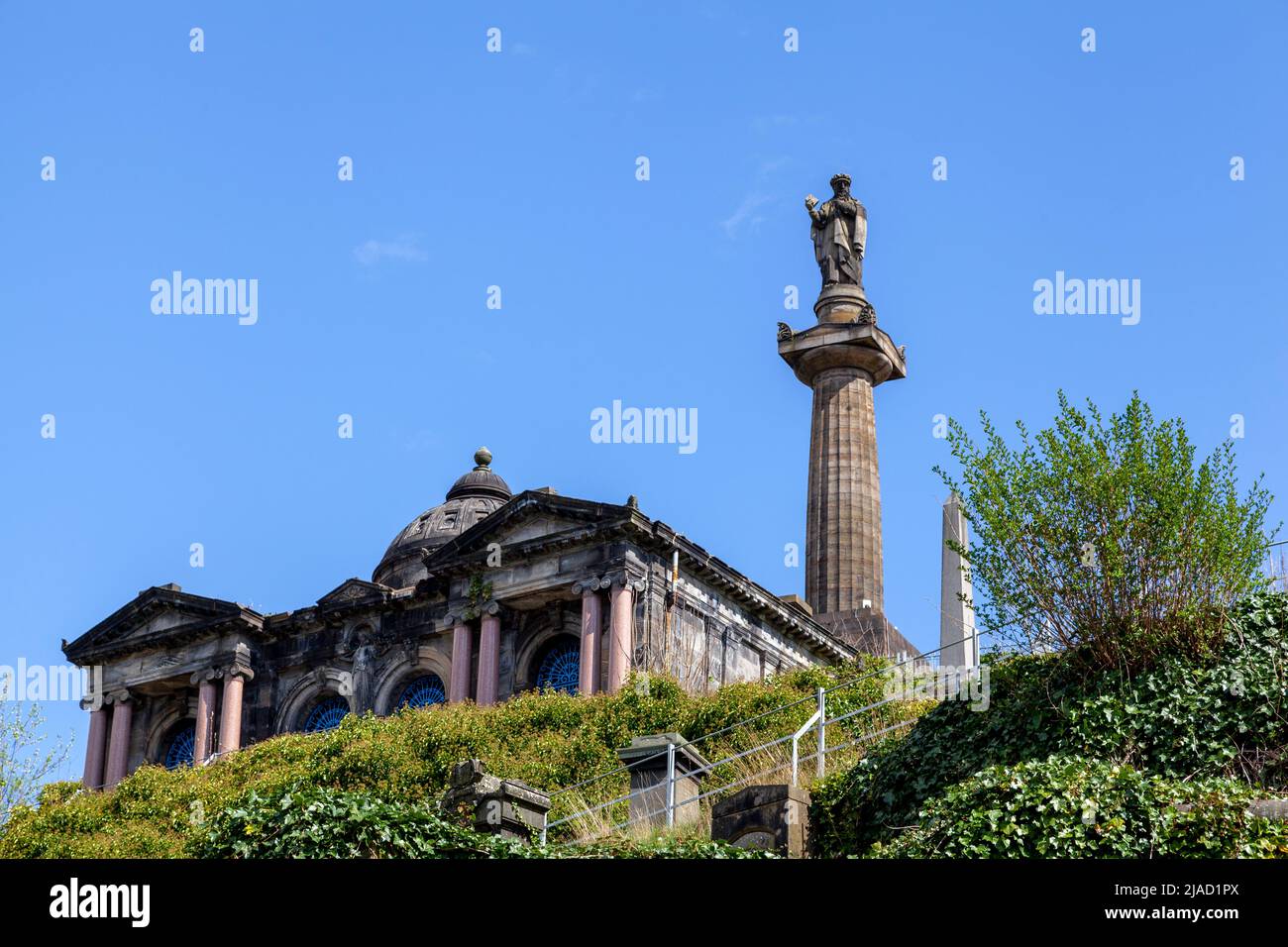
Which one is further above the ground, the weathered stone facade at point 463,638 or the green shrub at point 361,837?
the weathered stone facade at point 463,638

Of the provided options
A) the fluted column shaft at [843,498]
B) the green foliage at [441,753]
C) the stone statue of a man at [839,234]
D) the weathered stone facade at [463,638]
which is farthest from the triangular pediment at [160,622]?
the stone statue of a man at [839,234]

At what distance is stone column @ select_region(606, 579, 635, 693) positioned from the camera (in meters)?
33.4

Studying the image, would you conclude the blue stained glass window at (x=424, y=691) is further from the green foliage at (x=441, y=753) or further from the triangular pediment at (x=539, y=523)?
the green foliage at (x=441, y=753)

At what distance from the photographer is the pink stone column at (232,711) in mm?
38750

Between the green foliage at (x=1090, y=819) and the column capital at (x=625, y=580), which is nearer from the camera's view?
the green foliage at (x=1090, y=819)

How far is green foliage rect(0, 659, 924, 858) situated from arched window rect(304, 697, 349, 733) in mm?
7119

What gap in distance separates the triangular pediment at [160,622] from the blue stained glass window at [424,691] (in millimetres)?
4088

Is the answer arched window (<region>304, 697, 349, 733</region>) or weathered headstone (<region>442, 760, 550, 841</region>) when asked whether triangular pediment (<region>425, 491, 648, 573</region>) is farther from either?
weathered headstone (<region>442, 760, 550, 841</region>)

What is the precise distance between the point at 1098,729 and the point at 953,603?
12.2 m

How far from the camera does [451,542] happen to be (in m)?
37.0

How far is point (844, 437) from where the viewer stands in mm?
40312

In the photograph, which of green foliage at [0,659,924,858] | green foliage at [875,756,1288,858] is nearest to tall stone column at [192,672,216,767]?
green foliage at [0,659,924,858]
